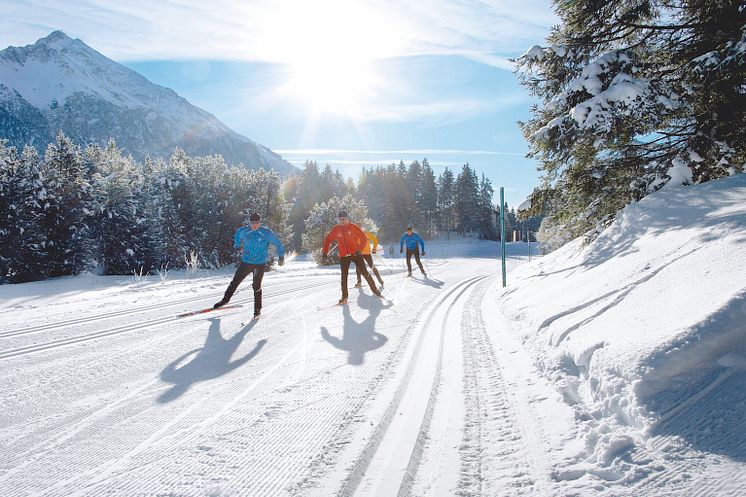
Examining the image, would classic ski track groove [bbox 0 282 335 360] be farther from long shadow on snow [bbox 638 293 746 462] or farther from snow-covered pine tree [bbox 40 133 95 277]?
snow-covered pine tree [bbox 40 133 95 277]

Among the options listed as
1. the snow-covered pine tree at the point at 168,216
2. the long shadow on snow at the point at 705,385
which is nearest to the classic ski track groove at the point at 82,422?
the long shadow on snow at the point at 705,385

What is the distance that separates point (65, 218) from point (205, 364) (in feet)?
89.4

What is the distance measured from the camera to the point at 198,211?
35531 millimetres

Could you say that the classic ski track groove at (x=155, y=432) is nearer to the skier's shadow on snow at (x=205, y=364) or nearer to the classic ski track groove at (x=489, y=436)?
the skier's shadow on snow at (x=205, y=364)

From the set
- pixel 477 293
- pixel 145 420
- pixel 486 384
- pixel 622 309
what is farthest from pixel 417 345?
pixel 477 293

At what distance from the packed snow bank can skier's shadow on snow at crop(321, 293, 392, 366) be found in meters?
1.95

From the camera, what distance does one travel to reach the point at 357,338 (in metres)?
5.66

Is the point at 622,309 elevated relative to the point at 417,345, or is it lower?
elevated

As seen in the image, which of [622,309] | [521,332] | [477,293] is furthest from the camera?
[477,293]

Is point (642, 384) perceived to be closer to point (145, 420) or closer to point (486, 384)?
point (486, 384)

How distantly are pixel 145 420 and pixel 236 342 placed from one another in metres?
2.45

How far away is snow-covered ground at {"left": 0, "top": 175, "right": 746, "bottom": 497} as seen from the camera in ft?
7.20

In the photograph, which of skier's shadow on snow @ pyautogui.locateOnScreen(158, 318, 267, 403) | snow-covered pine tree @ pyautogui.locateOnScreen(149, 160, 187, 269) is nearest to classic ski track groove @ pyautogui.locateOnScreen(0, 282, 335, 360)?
skier's shadow on snow @ pyautogui.locateOnScreen(158, 318, 267, 403)

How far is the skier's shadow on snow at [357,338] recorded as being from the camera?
486 cm
